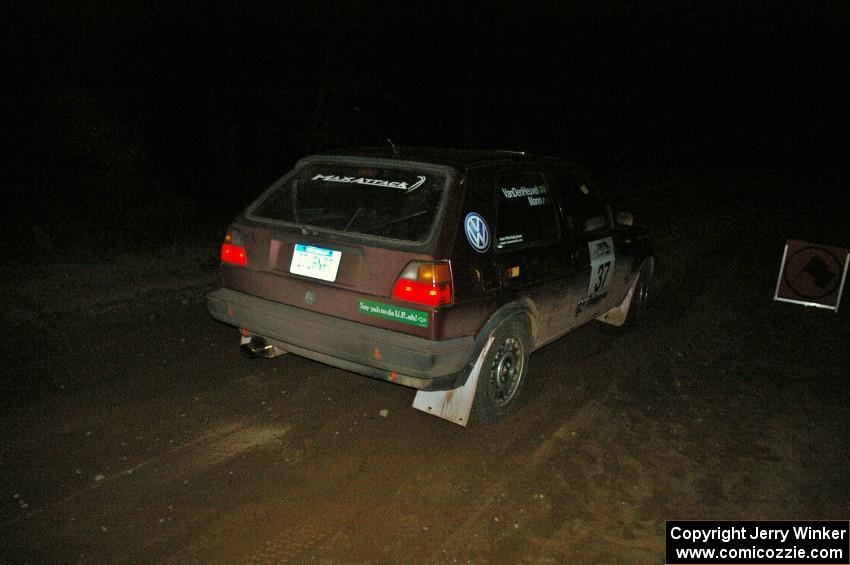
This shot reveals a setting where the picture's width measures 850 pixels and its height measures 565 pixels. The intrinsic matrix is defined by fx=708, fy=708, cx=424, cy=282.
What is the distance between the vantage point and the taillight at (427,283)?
3936mm

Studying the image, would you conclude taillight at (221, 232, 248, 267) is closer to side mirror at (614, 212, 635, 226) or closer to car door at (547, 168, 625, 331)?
car door at (547, 168, 625, 331)

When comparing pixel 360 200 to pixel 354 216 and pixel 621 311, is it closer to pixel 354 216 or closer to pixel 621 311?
pixel 354 216

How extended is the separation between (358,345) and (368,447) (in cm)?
64

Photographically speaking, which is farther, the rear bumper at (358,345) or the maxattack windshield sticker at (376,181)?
the maxattack windshield sticker at (376,181)

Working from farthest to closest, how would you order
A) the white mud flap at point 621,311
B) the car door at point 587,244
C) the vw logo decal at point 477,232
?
the white mud flap at point 621,311 → the car door at point 587,244 → the vw logo decal at point 477,232

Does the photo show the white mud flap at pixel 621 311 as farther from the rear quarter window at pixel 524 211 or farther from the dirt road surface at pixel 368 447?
the rear quarter window at pixel 524 211

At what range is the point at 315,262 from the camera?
4262mm

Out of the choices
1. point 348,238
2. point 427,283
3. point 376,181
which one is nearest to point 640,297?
point 376,181

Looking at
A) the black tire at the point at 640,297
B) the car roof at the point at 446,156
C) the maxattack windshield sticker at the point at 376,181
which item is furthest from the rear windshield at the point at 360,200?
the black tire at the point at 640,297

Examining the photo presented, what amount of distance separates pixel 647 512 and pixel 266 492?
1.99 m

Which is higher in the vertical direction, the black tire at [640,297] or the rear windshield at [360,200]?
the rear windshield at [360,200]

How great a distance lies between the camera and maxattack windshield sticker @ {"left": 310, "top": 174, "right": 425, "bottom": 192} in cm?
432

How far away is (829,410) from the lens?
5.17 meters

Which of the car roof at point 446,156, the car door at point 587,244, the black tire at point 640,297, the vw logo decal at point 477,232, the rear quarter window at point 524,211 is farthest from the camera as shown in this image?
the black tire at point 640,297
